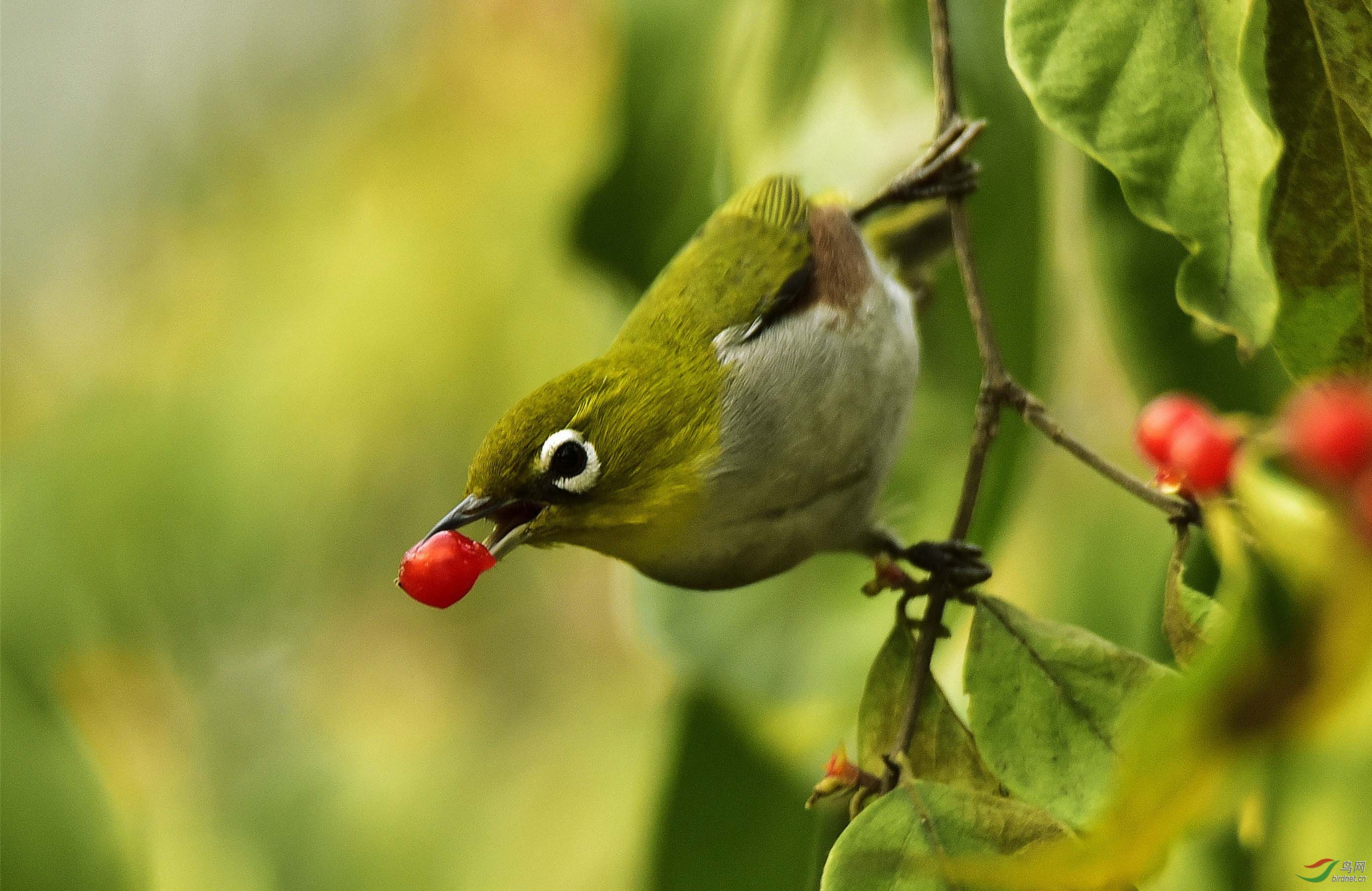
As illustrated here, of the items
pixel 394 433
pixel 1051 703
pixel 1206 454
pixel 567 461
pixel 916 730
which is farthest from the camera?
pixel 394 433

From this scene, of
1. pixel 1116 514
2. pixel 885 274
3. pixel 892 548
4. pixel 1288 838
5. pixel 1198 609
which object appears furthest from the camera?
pixel 1116 514

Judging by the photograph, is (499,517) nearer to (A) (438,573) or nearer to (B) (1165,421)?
(A) (438,573)

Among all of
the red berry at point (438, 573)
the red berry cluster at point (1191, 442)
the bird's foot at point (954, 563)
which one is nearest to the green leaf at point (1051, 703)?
the bird's foot at point (954, 563)

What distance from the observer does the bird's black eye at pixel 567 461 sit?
6.23 feet

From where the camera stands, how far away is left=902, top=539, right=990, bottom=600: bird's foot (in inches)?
66.4

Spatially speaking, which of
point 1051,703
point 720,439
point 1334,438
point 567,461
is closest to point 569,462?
point 567,461

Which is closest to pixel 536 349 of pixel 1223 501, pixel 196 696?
pixel 196 696

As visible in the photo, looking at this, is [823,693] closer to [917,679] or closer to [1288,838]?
[917,679]

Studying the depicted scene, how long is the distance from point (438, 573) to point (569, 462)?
1.15 ft

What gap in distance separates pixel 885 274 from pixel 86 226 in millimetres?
4001

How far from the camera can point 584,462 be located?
1.93m

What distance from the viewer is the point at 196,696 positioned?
206 inches

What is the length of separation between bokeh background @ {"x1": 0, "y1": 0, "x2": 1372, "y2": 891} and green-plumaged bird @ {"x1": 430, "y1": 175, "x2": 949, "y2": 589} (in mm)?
242

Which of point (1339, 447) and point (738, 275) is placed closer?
point (1339, 447)
